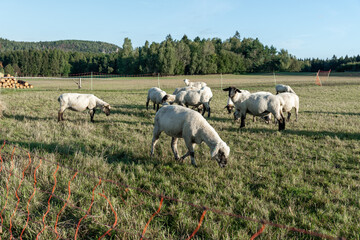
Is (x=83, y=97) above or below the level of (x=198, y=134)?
above

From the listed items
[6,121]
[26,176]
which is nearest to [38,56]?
[6,121]

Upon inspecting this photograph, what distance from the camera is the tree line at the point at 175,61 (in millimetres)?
74750

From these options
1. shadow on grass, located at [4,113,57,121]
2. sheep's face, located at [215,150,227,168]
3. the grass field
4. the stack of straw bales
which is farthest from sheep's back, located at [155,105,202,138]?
the stack of straw bales

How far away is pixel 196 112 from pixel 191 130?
641mm

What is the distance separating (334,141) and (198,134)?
5099 millimetres

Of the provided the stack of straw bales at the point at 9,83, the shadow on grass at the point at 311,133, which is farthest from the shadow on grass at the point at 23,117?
the stack of straw bales at the point at 9,83

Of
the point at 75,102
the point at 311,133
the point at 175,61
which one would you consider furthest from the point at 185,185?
the point at 175,61

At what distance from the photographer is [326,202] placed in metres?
4.15

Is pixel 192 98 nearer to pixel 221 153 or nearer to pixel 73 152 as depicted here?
pixel 73 152

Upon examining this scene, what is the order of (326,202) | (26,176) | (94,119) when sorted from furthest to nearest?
(94,119), (26,176), (326,202)

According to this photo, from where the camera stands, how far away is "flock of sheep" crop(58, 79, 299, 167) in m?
5.61

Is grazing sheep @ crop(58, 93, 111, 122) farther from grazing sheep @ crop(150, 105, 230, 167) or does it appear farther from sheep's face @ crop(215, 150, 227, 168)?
sheep's face @ crop(215, 150, 227, 168)

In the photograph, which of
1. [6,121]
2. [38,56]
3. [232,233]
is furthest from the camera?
[38,56]

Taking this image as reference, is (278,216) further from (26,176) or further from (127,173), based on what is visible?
(26,176)
